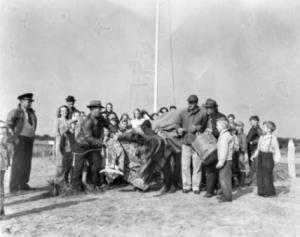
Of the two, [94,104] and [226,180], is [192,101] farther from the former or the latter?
[94,104]

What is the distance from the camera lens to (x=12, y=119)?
6.78 metres

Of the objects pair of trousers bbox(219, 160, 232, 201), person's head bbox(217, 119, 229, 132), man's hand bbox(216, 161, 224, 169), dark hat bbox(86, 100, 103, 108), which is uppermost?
dark hat bbox(86, 100, 103, 108)

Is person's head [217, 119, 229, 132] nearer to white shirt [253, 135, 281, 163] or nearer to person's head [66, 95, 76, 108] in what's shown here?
white shirt [253, 135, 281, 163]

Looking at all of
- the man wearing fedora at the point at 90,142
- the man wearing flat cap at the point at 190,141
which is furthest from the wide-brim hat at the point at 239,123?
the man wearing fedora at the point at 90,142

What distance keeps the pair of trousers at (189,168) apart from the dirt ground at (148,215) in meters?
0.24

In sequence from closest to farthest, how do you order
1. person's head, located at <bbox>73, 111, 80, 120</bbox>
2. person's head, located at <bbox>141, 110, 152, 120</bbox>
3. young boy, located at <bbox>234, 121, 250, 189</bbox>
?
young boy, located at <bbox>234, 121, 250, 189</bbox> < person's head, located at <bbox>73, 111, 80, 120</bbox> < person's head, located at <bbox>141, 110, 152, 120</bbox>

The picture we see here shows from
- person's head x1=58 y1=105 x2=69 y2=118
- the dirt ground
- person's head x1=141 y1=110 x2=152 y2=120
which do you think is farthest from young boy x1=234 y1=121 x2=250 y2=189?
person's head x1=58 y1=105 x2=69 y2=118

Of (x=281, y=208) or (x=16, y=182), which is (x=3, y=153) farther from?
(x=281, y=208)

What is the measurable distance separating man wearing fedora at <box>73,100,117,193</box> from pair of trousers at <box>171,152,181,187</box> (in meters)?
1.73

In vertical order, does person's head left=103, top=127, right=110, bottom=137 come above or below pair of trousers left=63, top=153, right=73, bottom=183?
above

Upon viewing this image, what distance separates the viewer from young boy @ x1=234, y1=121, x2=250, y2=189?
7.96m

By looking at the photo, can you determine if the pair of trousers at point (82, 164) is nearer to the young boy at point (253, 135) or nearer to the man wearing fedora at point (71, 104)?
the man wearing fedora at point (71, 104)

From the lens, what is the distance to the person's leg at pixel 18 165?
698cm

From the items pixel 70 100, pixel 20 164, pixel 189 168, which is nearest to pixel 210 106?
pixel 189 168
